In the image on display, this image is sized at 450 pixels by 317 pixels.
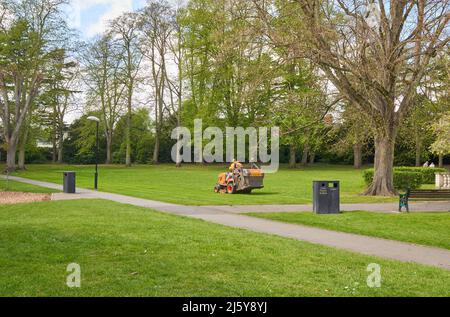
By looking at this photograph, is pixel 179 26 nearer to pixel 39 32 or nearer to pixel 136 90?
pixel 136 90

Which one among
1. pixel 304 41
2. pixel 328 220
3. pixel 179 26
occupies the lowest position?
pixel 328 220

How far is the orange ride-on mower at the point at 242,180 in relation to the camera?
2402 cm

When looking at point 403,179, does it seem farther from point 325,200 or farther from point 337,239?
point 337,239

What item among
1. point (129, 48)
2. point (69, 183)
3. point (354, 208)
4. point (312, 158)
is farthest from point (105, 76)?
point (354, 208)

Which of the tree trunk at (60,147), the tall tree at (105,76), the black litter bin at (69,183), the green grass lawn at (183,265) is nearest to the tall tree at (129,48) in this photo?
the tall tree at (105,76)

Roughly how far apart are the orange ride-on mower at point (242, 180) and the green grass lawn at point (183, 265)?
12.4 meters

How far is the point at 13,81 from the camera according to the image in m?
51.5

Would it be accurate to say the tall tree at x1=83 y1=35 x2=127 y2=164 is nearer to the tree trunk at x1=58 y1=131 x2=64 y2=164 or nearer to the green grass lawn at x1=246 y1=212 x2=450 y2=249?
the tree trunk at x1=58 y1=131 x2=64 y2=164

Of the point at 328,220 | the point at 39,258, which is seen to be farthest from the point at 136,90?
the point at 39,258

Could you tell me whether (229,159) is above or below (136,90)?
below

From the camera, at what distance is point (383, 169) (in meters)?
23.8
